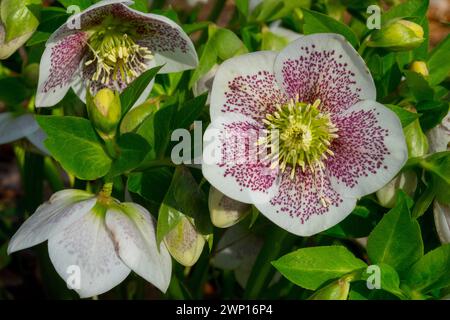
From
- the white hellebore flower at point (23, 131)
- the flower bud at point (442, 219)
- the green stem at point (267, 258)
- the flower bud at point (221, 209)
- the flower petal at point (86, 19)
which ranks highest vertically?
the flower petal at point (86, 19)

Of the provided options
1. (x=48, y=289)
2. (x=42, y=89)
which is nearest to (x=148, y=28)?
(x=42, y=89)

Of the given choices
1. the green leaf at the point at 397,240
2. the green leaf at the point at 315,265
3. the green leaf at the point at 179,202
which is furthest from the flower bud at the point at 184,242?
the green leaf at the point at 397,240

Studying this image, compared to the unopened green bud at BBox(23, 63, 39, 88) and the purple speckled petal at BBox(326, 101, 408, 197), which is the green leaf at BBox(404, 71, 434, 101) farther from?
the unopened green bud at BBox(23, 63, 39, 88)

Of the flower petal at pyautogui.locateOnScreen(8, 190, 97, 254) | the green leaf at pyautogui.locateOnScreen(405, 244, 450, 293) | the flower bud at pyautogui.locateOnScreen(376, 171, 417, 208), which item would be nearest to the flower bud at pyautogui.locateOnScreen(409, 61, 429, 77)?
the flower bud at pyautogui.locateOnScreen(376, 171, 417, 208)

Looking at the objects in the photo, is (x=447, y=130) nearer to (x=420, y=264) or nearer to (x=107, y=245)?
(x=420, y=264)

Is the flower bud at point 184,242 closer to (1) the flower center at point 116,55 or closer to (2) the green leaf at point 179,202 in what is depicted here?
(2) the green leaf at point 179,202

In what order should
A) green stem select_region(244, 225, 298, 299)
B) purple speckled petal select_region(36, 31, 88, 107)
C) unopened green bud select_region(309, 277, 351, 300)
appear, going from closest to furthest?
unopened green bud select_region(309, 277, 351, 300), purple speckled petal select_region(36, 31, 88, 107), green stem select_region(244, 225, 298, 299)
